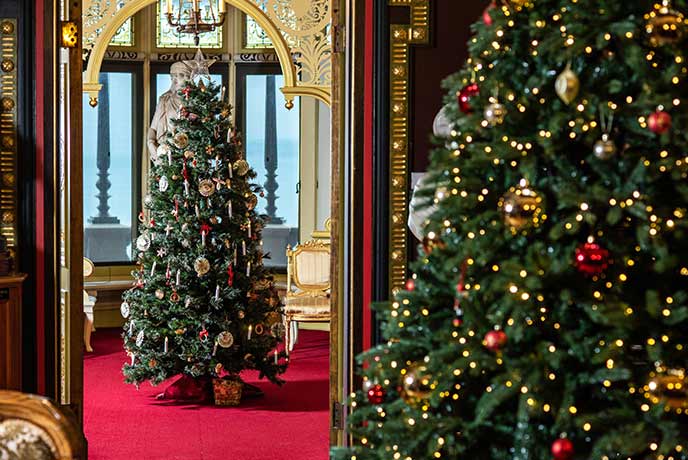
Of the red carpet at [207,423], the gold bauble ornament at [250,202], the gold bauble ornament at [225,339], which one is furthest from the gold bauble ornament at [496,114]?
the gold bauble ornament at [250,202]

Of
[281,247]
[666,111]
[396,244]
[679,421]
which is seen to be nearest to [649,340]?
[679,421]

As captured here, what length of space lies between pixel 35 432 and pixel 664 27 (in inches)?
70.9

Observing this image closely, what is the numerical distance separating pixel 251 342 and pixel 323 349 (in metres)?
2.52

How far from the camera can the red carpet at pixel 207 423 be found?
6.22 metres

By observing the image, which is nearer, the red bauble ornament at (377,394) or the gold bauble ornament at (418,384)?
the gold bauble ornament at (418,384)

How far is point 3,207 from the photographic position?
557 cm

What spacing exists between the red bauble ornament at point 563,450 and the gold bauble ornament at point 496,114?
801mm

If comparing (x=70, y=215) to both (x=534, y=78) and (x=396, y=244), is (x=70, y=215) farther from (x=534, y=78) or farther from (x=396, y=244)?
(x=534, y=78)

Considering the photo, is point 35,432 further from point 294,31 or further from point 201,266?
point 294,31

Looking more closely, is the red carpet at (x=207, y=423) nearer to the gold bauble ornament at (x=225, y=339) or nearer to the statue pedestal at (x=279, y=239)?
the gold bauble ornament at (x=225, y=339)

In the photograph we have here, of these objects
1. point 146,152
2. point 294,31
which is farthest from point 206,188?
point 146,152

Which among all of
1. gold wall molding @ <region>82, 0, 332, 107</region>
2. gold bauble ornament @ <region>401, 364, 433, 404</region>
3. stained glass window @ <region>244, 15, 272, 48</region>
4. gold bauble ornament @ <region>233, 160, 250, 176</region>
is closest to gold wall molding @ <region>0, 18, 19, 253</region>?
gold bauble ornament @ <region>233, 160, 250, 176</region>

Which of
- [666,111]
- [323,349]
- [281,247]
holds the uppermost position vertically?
[666,111]

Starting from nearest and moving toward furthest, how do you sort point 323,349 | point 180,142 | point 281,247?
point 180,142 → point 323,349 → point 281,247
